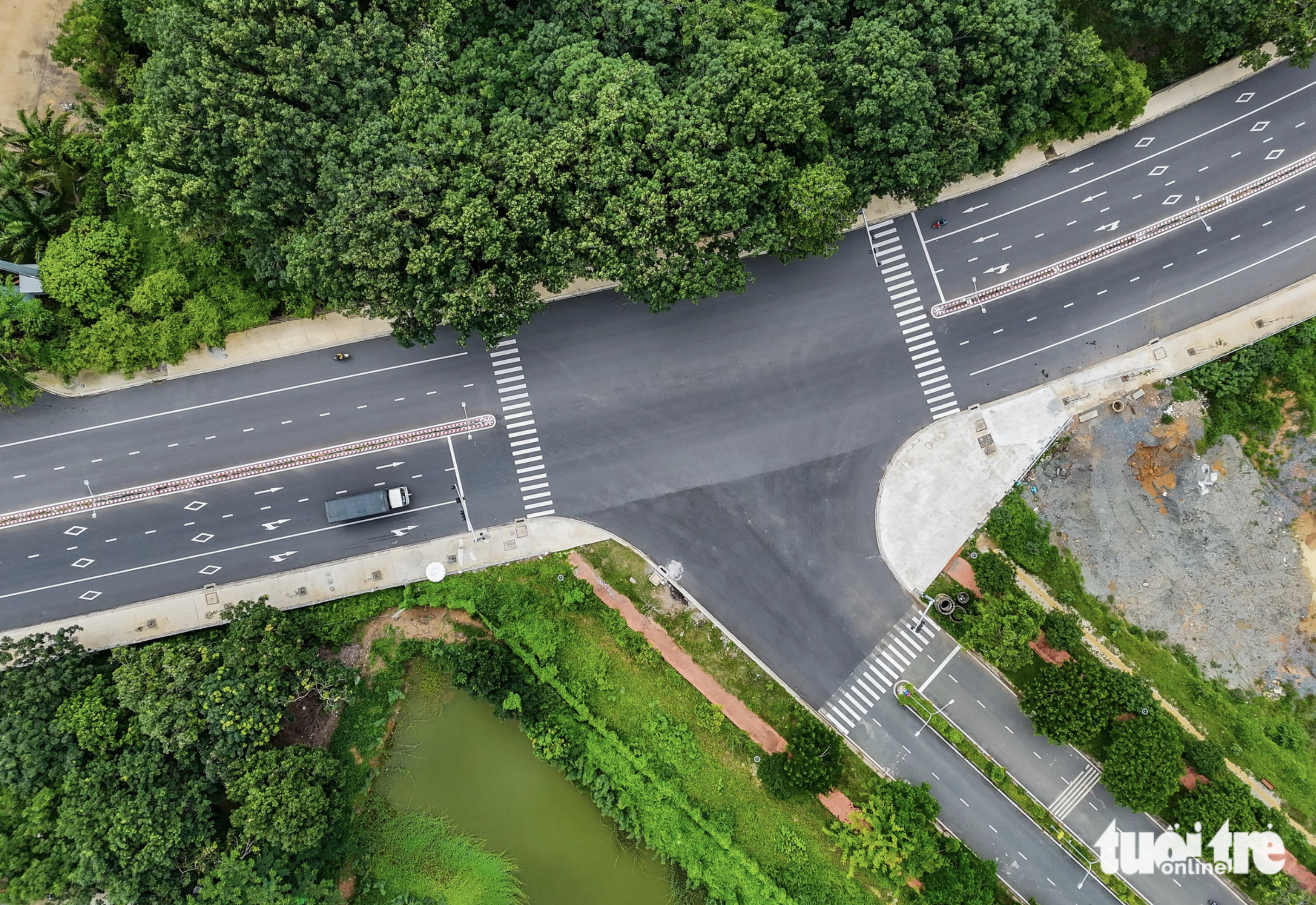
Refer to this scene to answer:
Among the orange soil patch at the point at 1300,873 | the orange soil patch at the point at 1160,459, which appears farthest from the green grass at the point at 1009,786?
the orange soil patch at the point at 1160,459

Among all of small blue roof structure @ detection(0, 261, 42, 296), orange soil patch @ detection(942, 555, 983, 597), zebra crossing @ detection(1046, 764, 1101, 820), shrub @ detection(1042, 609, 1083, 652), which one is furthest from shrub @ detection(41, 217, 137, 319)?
zebra crossing @ detection(1046, 764, 1101, 820)

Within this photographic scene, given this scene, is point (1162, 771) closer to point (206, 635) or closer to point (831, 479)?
point (831, 479)

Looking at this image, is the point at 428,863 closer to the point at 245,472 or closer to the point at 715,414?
the point at 245,472

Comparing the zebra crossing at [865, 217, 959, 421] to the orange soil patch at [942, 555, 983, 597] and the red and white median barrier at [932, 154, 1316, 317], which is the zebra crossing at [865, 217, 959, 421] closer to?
the red and white median barrier at [932, 154, 1316, 317]

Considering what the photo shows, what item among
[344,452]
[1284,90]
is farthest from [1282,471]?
[344,452]

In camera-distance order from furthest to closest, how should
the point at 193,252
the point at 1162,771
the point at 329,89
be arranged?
the point at 193,252 → the point at 1162,771 → the point at 329,89

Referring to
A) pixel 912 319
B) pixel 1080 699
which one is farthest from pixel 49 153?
pixel 1080 699
